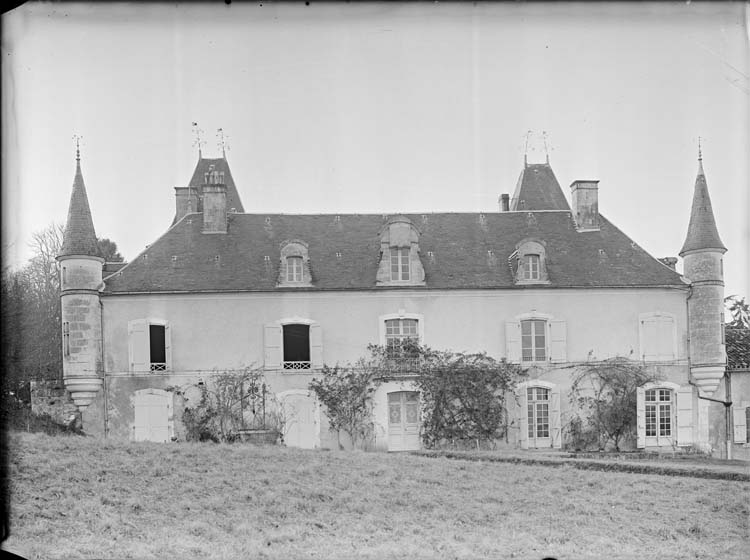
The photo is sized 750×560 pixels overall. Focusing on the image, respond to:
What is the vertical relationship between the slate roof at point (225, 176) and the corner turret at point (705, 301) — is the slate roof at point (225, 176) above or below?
above

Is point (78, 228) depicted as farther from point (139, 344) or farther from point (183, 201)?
point (183, 201)

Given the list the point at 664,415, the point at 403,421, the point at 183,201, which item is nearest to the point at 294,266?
the point at 403,421

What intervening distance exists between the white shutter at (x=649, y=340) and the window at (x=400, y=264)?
16.2 ft

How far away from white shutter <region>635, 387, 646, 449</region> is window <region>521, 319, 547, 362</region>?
2053 mm

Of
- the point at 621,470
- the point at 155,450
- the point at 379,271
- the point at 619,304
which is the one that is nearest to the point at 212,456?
the point at 155,450

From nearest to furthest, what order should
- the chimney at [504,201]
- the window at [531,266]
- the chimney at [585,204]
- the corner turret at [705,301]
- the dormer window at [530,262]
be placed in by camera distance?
1. the corner turret at [705,301]
2. the dormer window at [530,262]
3. the window at [531,266]
4. the chimney at [585,204]
5. the chimney at [504,201]

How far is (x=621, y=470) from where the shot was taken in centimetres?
1170

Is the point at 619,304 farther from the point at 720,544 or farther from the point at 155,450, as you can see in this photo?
the point at 155,450

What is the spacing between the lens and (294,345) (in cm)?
1488

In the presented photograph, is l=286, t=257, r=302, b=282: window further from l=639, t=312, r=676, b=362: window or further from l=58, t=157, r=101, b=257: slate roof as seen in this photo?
l=639, t=312, r=676, b=362: window

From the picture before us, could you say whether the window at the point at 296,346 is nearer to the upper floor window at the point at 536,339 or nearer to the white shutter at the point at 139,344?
the white shutter at the point at 139,344

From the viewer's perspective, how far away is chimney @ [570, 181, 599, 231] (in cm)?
1675

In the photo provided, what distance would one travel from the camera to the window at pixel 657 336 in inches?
575

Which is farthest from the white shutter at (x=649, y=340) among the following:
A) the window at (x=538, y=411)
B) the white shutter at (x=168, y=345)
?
the white shutter at (x=168, y=345)
